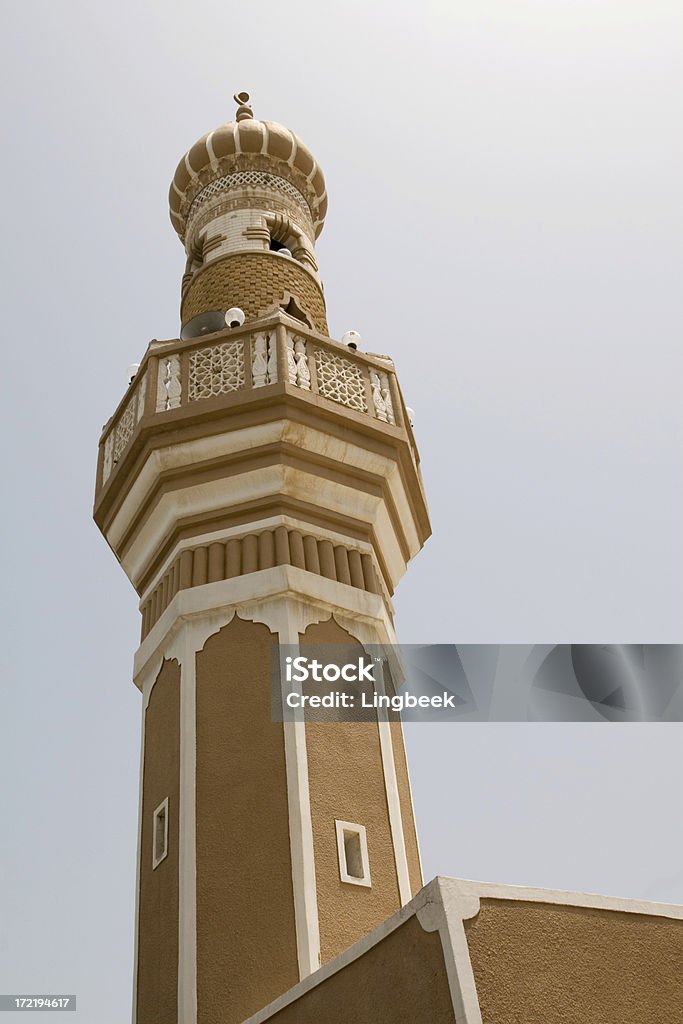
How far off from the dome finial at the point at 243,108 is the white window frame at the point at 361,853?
9128mm

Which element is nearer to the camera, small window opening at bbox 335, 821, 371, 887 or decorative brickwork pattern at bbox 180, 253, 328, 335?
small window opening at bbox 335, 821, 371, 887

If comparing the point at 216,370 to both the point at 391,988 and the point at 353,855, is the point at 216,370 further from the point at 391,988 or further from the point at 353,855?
the point at 391,988

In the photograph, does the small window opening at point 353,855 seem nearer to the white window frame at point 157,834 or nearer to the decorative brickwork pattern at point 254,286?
the white window frame at point 157,834

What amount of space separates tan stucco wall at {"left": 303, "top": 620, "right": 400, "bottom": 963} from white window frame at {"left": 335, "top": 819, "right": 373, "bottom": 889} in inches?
1.0

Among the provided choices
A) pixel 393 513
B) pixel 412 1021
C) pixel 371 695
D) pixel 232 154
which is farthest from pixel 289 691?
pixel 232 154

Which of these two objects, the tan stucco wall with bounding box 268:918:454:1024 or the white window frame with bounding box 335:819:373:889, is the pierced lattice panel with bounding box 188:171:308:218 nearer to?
the white window frame with bounding box 335:819:373:889

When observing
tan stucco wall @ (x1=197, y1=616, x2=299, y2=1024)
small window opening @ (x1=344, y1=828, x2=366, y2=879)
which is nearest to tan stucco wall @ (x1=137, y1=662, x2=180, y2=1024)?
tan stucco wall @ (x1=197, y1=616, x2=299, y2=1024)

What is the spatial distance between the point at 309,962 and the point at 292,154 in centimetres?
899

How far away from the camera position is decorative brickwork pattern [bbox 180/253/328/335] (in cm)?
1019

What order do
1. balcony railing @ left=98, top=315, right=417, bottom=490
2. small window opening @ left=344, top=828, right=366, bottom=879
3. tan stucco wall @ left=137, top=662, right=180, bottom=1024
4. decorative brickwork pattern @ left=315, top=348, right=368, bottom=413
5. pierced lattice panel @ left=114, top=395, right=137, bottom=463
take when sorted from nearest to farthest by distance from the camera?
tan stucco wall @ left=137, top=662, right=180, bottom=1024 < small window opening @ left=344, top=828, right=366, bottom=879 < balcony railing @ left=98, top=315, right=417, bottom=490 < decorative brickwork pattern @ left=315, top=348, right=368, bottom=413 < pierced lattice panel @ left=114, top=395, right=137, bottom=463

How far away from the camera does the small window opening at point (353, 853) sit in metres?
6.13

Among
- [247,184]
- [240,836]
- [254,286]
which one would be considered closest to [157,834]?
[240,836]

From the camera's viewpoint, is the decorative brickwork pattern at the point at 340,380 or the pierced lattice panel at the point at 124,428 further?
the pierced lattice panel at the point at 124,428

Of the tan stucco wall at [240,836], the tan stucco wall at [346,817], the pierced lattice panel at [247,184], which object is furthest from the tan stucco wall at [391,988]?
the pierced lattice panel at [247,184]
